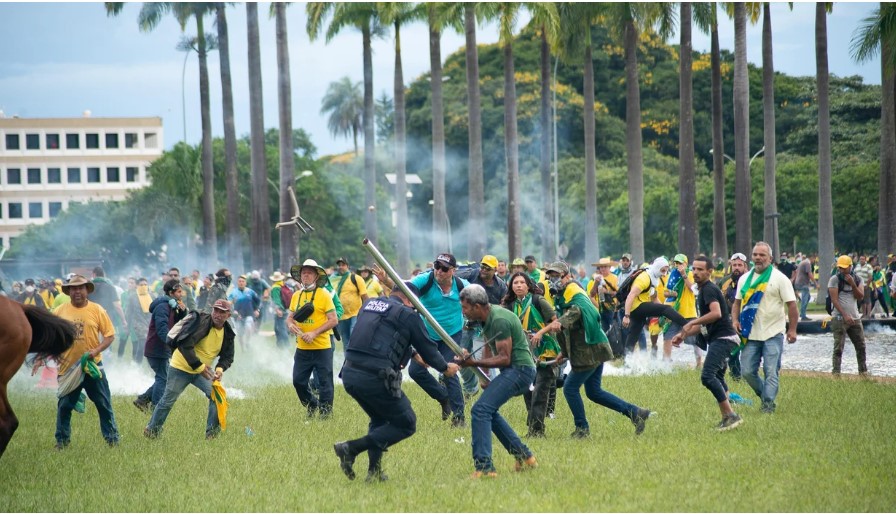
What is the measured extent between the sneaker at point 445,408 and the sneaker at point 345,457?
331cm

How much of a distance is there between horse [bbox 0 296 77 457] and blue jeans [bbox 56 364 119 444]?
3.52 ft

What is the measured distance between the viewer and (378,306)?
9656 mm

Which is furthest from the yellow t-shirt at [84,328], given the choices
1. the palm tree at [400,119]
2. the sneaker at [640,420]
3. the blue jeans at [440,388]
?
the palm tree at [400,119]

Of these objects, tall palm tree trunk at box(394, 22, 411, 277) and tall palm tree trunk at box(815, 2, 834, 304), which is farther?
tall palm tree trunk at box(394, 22, 411, 277)

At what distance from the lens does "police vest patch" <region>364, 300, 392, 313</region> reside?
9609mm

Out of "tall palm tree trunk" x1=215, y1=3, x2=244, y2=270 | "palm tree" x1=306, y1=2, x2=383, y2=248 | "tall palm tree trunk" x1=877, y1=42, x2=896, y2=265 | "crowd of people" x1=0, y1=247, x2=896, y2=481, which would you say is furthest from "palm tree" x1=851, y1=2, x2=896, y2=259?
"tall palm tree trunk" x1=215, y1=3, x2=244, y2=270

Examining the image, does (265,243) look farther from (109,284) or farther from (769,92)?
(109,284)

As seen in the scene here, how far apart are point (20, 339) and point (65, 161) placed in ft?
317

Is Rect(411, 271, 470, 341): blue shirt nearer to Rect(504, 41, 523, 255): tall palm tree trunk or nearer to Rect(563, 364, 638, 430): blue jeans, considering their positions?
Rect(563, 364, 638, 430): blue jeans

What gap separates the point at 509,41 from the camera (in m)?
40.4

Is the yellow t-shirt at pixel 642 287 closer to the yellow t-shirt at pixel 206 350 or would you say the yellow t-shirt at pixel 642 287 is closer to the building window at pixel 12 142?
the yellow t-shirt at pixel 206 350

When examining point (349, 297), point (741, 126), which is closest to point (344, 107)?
point (741, 126)

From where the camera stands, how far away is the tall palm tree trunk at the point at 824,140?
1362 inches

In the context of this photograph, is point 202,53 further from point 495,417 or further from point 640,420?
point 495,417
